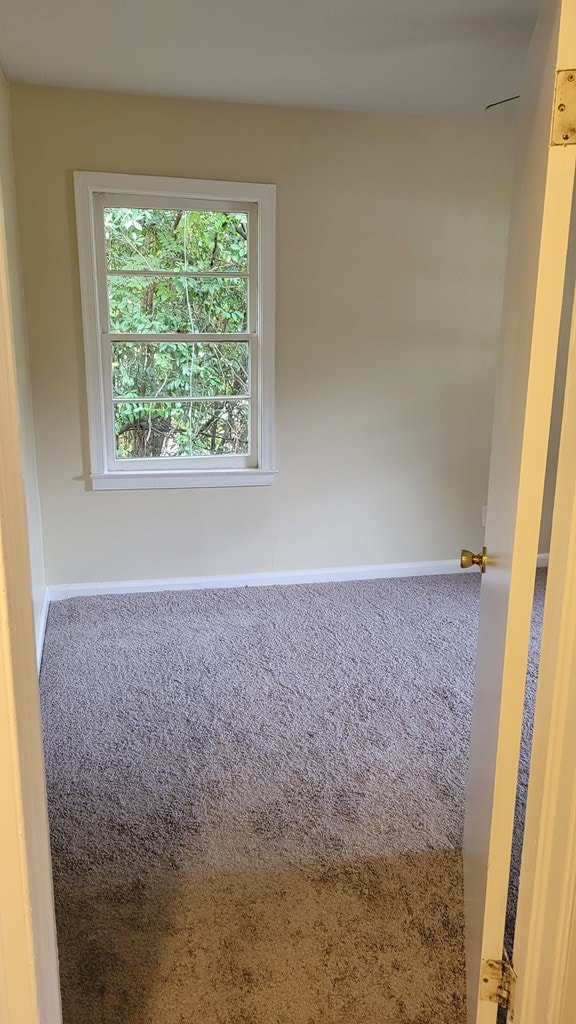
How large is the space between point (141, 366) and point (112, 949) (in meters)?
2.61

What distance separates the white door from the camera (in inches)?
38.7

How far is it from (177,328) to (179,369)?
0.66 ft

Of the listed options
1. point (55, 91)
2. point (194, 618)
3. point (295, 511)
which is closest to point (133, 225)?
point (55, 91)

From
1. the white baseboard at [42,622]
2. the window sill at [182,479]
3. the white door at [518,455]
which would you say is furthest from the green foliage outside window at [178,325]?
the white door at [518,455]

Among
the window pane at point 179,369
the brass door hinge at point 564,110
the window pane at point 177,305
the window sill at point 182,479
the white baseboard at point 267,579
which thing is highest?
the brass door hinge at point 564,110

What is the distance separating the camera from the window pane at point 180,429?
363 centimetres

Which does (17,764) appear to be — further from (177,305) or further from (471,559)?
(177,305)

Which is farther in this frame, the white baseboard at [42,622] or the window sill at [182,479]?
the window sill at [182,479]

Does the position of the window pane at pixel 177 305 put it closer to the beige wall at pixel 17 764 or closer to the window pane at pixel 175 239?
the window pane at pixel 175 239

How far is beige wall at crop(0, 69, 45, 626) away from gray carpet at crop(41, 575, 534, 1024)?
35 centimetres

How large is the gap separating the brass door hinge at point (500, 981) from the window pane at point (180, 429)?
286cm

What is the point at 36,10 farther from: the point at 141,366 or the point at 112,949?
the point at 112,949

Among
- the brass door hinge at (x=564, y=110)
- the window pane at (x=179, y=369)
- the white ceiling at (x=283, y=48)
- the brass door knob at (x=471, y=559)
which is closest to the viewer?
the brass door hinge at (x=564, y=110)

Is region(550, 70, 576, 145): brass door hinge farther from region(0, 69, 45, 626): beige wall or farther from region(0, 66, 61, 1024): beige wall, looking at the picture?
region(0, 69, 45, 626): beige wall
